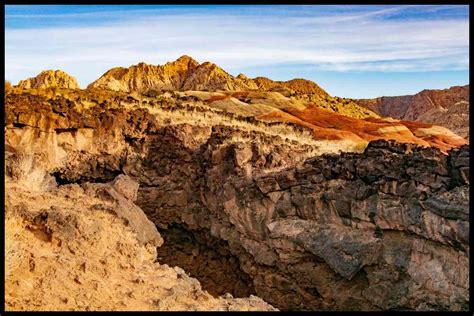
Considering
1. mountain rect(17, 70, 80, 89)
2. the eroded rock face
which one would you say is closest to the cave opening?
the eroded rock face

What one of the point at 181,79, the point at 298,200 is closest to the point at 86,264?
the point at 298,200

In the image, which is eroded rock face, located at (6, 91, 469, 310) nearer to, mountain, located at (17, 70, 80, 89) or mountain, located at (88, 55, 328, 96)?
mountain, located at (17, 70, 80, 89)

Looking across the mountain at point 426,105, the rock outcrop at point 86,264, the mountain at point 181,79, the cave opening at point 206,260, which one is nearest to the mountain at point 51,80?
the mountain at point 181,79

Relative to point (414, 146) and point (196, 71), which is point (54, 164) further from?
point (196, 71)

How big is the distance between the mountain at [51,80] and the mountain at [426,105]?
4554 cm

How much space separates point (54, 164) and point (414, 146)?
40.1ft

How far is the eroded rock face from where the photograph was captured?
12.5 metres

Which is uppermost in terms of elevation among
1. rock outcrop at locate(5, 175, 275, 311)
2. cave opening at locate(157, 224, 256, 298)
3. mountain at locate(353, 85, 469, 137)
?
mountain at locate(353, 85, 469, 137)

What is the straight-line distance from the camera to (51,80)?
220 ft

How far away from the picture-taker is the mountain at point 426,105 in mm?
74438

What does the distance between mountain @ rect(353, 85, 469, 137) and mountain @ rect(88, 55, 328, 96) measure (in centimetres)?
1654

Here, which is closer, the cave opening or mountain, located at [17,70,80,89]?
the cave opening

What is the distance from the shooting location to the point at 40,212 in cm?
984

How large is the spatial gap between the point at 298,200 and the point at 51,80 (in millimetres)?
57606
